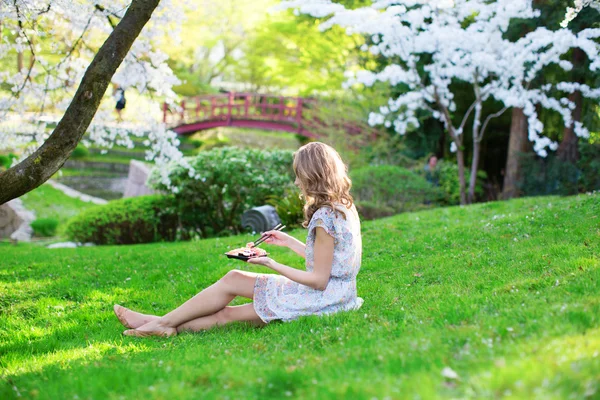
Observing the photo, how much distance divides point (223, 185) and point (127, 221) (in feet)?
6.92

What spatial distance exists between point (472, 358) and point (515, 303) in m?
1.17

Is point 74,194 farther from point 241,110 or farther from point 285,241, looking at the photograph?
point 285,241

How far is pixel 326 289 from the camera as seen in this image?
4.27 m

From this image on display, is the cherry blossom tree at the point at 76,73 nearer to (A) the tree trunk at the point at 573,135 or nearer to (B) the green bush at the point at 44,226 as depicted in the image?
(B) the green bush at the point at 44,226

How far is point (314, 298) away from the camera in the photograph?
4.26 metres

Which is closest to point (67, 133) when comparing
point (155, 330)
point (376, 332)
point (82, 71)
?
point (155, 330)

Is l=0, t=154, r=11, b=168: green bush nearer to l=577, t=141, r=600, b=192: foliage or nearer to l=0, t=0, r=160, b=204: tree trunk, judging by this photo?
l=0, t=0, r=160, b=204: tree trunk

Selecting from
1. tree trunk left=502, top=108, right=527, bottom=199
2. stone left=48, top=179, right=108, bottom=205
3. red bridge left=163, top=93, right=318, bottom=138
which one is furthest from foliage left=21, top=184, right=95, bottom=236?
tree trunk left=502, top=108, right=527, bottom=199

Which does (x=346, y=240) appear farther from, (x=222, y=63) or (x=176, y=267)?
(x=222, y=63)

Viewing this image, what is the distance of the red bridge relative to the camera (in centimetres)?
2434

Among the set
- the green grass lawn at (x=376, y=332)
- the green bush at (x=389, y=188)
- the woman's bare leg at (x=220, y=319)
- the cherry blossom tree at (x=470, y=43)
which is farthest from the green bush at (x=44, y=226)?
the woman's bare leg at (x=220, y=319)

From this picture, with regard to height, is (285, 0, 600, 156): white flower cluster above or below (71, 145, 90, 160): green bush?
above

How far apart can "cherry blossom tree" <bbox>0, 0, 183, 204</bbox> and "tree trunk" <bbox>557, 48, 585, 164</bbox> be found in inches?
346

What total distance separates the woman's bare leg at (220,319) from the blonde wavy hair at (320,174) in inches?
38.8
